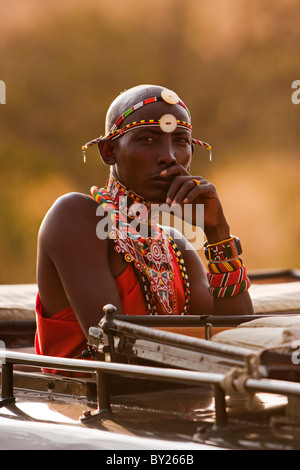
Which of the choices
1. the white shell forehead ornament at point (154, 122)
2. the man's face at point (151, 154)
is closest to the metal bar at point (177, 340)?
the man's face at point (151, 154)

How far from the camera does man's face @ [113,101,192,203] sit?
213 centimetres

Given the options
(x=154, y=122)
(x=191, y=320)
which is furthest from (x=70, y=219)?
(x=191, y=320)

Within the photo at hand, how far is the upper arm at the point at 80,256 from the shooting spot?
1.99 metres

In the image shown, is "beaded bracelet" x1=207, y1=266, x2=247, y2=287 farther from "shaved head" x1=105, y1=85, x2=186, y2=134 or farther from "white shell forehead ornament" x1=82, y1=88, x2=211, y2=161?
"shaved head" x1=105, y1=85, x2=186, y2=134

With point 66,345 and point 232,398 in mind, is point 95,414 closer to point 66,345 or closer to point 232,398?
point 232,398

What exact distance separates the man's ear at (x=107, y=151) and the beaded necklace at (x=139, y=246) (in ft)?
0.19

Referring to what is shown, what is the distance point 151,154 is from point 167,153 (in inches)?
1.9

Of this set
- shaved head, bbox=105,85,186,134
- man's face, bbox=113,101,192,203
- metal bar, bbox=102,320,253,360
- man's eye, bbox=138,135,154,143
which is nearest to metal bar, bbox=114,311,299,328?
metal bar, bbox=102,320,253,360

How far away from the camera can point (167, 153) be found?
84.0 inches

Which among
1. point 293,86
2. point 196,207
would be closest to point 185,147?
point 196,207

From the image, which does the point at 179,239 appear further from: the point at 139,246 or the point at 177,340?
the point at 177,340

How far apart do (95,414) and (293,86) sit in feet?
27.1

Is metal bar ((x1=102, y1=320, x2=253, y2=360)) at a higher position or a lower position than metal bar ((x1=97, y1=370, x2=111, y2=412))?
higher

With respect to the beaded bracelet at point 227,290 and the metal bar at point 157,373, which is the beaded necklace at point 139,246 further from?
the metal bar at point 157,373
